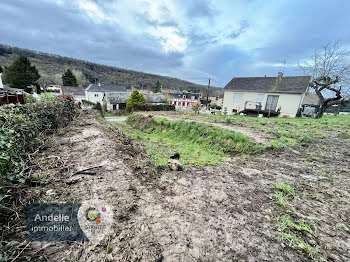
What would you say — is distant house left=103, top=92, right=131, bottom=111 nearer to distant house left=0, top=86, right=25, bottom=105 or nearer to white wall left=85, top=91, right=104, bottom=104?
white wall left=85, top=91, right=104, bottom=104

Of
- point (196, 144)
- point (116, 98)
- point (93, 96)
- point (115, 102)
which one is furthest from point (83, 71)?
point (196, 144)

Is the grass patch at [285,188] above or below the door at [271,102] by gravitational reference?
below

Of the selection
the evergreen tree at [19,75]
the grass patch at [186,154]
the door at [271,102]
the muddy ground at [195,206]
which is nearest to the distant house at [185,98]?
the door at [271,102]

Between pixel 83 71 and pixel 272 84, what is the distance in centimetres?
7245

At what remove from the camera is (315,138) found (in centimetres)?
639

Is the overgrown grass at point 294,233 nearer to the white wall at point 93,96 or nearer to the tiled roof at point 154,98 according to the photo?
the tiled roof at point 154,98

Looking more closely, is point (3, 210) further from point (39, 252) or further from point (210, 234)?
point (210, 234)

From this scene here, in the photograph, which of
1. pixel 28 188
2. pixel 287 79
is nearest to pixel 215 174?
pixel 28 188

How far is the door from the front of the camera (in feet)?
64.3

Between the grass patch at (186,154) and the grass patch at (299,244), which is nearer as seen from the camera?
the grass patch at (299,244)

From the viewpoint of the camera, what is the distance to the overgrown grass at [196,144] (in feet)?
15.6

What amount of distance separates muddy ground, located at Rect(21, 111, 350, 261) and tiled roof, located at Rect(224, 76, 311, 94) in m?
18.7

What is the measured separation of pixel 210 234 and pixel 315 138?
24.1ft

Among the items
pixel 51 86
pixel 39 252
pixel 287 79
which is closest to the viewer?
pixel 39 252
